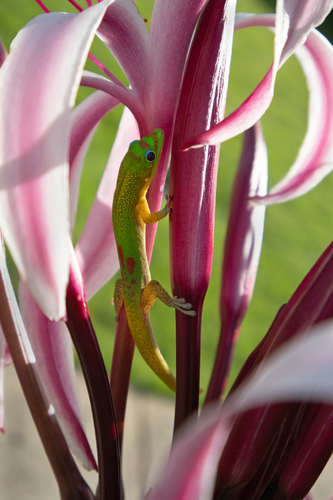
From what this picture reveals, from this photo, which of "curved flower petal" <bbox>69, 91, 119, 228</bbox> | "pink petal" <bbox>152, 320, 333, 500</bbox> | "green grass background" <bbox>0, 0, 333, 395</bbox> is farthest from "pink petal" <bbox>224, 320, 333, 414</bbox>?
"green grass background" <bbox>0, 0, 333, 395</bbox>

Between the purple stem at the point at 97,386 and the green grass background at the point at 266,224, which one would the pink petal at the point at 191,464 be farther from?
the green grass background at the point at 266,224

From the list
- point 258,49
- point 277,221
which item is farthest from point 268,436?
point 258,49

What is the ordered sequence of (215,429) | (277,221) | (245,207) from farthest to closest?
(277,221) → (245,207) → (215,429)

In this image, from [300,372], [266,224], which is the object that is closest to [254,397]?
[300,372]

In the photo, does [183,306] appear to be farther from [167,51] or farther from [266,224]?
[266,224]

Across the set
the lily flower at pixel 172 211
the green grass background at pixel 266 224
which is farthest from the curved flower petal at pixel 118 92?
the green grass background at pixel 266 224

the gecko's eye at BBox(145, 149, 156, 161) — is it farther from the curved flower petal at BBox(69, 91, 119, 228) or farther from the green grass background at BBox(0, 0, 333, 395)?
the green grass background at BBox(0, 0, 333, 395)

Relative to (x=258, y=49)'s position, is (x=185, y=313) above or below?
below

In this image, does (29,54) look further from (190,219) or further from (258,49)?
(258,49)
